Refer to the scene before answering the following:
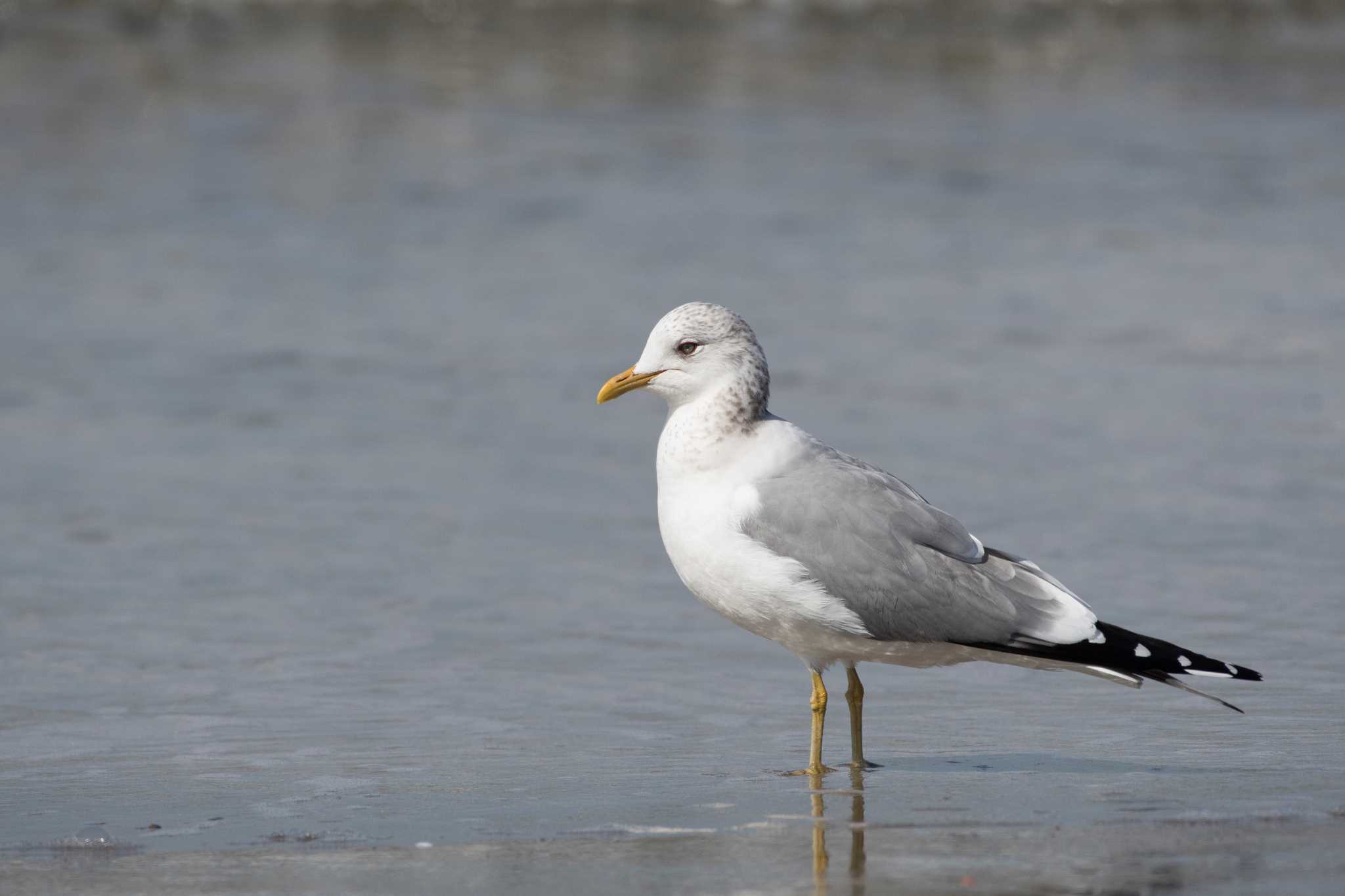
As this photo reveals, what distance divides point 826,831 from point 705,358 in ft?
4.30

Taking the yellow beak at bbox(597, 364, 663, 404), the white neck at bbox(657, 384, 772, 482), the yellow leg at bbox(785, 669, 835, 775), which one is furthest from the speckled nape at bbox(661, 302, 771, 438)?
the yellow leg at bbox(785, 669, 835, 775)

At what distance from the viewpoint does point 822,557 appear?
4.75 metres

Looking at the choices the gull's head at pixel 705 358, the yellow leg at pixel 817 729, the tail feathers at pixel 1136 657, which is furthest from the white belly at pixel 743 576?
the tail feathers at pixel 1136 657

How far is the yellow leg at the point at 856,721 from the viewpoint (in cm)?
490

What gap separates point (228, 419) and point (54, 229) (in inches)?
184

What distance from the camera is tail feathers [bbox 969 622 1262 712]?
14.6 ft

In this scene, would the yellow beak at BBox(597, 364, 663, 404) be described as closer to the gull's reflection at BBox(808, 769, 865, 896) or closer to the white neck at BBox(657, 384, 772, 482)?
the white neck at BBox(657, 384, 772, 482)

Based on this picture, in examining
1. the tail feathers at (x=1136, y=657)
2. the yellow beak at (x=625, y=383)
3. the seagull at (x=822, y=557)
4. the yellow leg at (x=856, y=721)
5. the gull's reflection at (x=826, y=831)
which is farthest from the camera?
the yellow beak at (x=625, y=383)

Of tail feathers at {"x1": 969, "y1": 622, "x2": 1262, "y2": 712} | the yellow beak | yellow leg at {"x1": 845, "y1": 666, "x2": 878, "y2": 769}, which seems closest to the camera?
tail feathers at {"x1": 969, "y1": 622, "x2": 1262, "y2": 712}

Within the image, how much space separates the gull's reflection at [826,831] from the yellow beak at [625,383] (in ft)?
3.55

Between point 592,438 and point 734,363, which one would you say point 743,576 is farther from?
point 592,438

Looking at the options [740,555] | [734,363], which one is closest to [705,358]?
[734,363]

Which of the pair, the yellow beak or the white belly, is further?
the yellow beak

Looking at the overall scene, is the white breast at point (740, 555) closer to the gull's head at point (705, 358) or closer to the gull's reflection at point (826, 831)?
the gull's head at point (705, 358)
